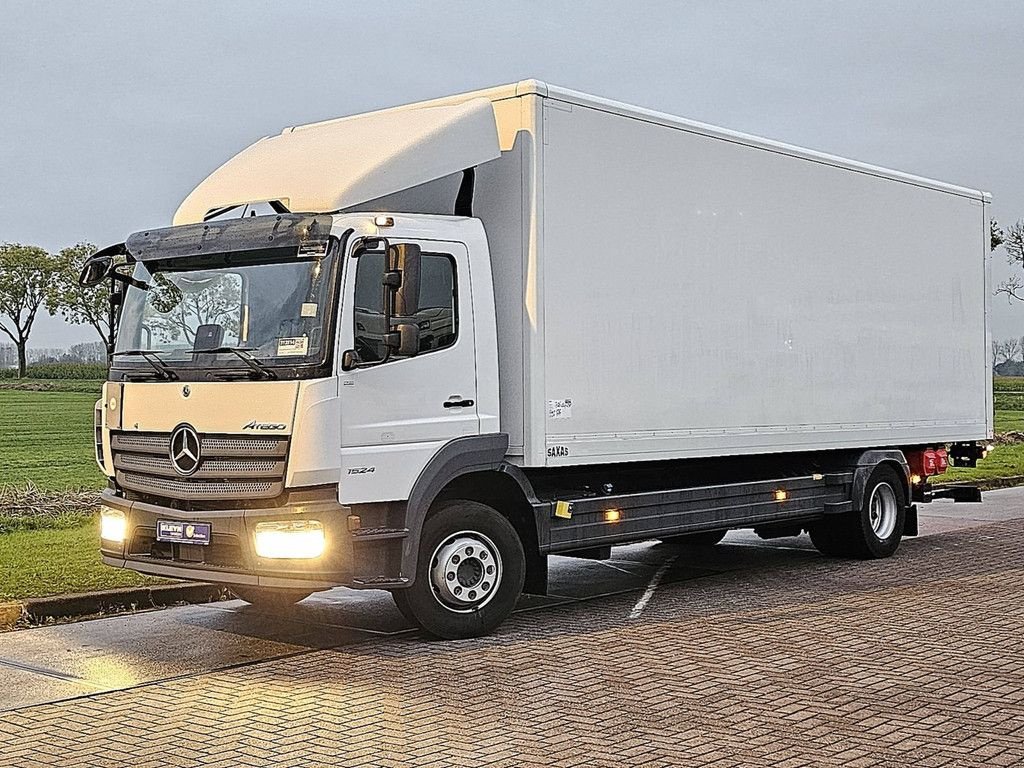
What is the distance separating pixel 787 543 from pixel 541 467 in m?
6.35

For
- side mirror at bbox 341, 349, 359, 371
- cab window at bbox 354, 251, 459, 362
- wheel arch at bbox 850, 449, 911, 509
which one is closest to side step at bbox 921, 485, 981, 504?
wheel arch at bbox 850, 449, 911, 509

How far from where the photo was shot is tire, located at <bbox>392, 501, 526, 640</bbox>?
9211 millimetres

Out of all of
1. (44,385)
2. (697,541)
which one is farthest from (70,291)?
(697,541)

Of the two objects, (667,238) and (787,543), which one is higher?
(667,238)

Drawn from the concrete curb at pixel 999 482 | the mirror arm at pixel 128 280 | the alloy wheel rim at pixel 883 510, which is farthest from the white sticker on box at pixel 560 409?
the concrete curb at pixel 999 482

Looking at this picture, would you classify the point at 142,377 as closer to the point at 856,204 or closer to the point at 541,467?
the point at 541,467

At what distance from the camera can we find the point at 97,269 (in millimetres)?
9789

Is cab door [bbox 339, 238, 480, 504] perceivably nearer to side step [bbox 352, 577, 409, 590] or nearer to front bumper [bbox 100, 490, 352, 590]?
front bumper [bbox 100, 490, 352, 590]

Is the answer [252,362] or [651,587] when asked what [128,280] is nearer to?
[252,362]

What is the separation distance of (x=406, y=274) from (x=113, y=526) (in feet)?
9.14

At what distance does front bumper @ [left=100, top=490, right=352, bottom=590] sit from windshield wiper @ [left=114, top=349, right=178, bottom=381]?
0.88m

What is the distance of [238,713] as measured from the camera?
7309mm

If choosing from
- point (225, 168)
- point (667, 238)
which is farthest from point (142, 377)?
point (667, 238)

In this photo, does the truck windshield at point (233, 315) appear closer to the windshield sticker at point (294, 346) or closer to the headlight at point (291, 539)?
the windshield sticker at point (294, 346)
